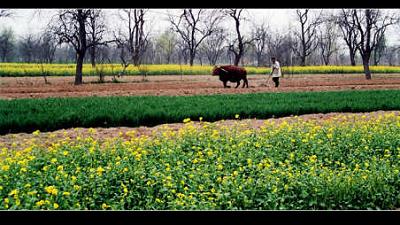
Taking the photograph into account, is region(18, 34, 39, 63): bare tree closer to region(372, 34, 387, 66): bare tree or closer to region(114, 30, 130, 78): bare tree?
region(114, 30, 130, 78): bare tree

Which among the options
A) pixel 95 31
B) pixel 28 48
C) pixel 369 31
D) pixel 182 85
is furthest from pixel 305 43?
pixel 28 48

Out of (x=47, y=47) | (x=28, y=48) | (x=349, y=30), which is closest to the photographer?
(x=28, y=48)

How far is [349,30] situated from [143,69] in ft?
10.3

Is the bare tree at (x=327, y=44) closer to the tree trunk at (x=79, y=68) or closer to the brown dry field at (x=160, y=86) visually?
the brown dry field at (x=160, y=86)

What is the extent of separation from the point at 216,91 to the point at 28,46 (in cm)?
301

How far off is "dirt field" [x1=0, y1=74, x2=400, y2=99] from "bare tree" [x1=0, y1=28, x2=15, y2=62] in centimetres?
36

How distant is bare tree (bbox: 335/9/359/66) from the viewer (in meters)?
6.00

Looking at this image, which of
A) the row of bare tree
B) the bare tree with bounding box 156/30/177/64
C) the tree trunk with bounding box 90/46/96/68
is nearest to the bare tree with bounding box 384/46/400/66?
the row of bare tree

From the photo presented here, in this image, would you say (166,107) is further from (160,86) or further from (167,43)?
(167,43)

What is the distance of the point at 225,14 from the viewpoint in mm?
5477

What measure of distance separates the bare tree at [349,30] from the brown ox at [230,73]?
158 centimetres

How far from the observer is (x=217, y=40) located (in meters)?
5.96
